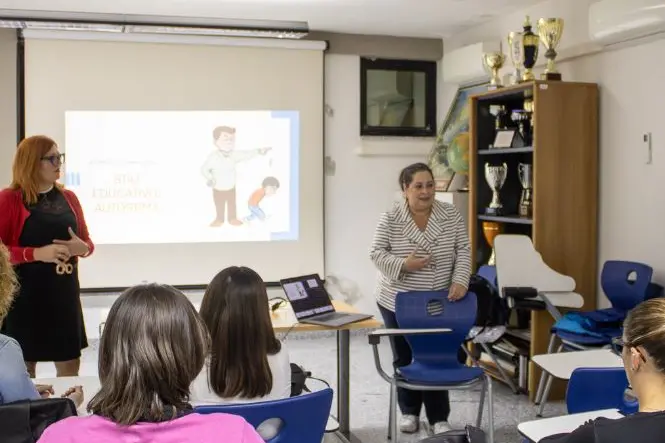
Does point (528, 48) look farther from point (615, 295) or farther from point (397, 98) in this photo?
point (397, 98)

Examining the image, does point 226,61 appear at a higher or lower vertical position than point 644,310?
higher

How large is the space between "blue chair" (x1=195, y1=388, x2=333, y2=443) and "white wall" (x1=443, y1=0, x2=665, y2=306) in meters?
2.98

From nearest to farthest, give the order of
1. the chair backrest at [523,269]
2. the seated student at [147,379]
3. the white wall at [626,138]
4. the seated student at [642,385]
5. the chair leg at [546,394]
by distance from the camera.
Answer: the seated student at [147,379] < the seated student at [642,385] < the chair leg at [546,394] < the white wall at [626,138] < the chair backrest at [523,269]

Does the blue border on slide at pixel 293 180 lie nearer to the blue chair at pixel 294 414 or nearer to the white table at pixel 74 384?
the white table at pixel 74 384

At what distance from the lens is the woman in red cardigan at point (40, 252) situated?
3.50 metres

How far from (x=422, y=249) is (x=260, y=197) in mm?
2788

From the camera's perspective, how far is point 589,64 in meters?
4.93

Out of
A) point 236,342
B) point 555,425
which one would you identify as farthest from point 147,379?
point 555,425

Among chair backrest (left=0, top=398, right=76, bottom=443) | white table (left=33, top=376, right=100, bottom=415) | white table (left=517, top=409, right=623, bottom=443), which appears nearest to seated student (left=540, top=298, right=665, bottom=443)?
white table (left=517, top=409, right=623, bottom=443)

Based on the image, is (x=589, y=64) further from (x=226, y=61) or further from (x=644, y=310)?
(x=644, y=310)

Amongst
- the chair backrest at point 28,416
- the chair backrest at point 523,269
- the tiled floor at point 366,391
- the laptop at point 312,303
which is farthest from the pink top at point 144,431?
the chair backrest at point 523,269

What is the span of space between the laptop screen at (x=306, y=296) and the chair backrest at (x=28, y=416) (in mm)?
1940

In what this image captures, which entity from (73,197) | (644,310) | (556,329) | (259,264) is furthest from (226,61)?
(644,310)

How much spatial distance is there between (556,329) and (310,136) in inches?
114
